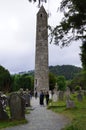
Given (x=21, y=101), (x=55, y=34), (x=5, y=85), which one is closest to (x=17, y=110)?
(x=21, y=101)

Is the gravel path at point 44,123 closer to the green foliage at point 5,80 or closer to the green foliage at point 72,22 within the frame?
the green foliage at point 72,22

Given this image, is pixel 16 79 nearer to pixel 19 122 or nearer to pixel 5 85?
pixel 5 85

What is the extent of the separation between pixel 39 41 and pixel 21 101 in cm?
5493

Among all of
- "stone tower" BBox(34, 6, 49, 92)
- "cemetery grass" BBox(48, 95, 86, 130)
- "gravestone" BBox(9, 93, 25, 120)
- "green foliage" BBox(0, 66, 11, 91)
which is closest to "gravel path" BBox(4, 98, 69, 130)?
"cemetery grass" BBox(48, 95, 86, 130)

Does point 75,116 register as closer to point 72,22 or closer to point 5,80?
point 72,22

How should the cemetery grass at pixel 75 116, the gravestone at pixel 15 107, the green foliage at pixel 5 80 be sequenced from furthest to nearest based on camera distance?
the green foliage at pixel 5 80, the gravestone at pixel 15 107, the cemetery grass at pixel 75 116

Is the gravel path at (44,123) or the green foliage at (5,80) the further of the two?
the green foliage at (5,80)

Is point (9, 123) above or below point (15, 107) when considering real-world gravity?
below

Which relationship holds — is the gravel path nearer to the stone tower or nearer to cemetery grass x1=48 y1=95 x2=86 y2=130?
cemetery grass x1=48 y1=95 x2=86 y2=130

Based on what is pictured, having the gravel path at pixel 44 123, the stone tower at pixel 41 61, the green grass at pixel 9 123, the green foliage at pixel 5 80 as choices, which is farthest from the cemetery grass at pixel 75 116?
the green foliage at pixel 5 80

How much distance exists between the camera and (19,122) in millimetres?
17641

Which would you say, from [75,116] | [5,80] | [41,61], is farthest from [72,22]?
[5,80]

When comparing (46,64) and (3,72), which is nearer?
(46,64)

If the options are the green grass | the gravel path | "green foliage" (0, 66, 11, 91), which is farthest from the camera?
"green foliage" (0, 66, 11, 91)
